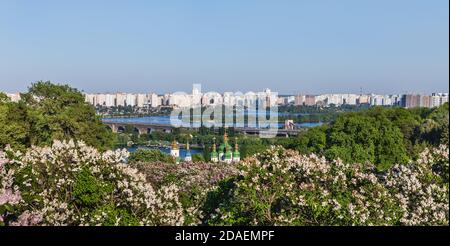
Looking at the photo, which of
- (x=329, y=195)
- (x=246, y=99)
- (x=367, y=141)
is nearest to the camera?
(x=329, y=195)

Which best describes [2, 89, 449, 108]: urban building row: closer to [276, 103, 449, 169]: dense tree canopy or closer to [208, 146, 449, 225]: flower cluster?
[276, 103, 449, 169]: dense tree canopy

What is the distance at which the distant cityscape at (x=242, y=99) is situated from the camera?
61.7m

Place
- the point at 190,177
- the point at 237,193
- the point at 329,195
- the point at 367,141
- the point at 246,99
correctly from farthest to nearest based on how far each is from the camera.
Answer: the point at 246,99 < the point at 367,141 < the point at 190,177 < the point at 237,193 < the point at 329,195

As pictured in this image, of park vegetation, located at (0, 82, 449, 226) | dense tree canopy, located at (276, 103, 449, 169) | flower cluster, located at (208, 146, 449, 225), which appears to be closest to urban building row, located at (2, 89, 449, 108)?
dense tree canopy, located at (276, 103, 449, 169)

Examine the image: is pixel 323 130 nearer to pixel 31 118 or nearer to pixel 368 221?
pixel 31 118

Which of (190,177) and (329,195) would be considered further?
(190,177)

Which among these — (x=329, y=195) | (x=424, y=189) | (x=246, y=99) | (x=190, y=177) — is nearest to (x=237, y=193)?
(x=329, y=195)

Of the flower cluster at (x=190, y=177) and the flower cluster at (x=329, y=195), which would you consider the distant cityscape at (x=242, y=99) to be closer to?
the flower cluster at (x=190, y=177)

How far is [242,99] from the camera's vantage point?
6719cm

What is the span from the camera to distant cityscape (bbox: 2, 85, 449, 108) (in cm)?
6166

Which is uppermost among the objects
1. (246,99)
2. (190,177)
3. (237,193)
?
(246,99)

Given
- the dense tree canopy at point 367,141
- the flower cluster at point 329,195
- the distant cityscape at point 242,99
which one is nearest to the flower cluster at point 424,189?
the flower cluster at point 329,195

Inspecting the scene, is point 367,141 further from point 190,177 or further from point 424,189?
point 424,189
